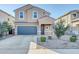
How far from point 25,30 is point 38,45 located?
121 cm

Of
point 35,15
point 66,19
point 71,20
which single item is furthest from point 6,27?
point 71,20

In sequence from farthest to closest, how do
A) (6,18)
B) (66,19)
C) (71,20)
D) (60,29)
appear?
(60,29) < (71,20) < (66,19) < (6,18)

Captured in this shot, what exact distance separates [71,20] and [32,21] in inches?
93.2

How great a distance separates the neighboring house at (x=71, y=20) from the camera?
10844 mm

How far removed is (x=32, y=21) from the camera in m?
10.8

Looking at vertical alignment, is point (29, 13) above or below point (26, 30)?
above

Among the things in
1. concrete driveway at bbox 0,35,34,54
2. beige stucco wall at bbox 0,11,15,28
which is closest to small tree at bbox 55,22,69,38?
concrete driveway at bbox 0,35,34,54

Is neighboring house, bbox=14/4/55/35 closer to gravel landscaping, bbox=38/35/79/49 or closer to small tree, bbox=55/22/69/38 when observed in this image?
small tree, bbox=55/22/69/38

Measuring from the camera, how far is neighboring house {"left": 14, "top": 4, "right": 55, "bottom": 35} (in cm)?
1075

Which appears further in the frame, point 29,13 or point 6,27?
point 29,13

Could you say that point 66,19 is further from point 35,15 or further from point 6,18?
point 6,18

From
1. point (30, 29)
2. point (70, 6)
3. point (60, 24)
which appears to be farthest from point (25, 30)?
point (70, 6)

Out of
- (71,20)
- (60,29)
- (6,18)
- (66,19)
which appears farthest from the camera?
(60,29)
